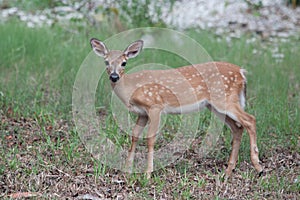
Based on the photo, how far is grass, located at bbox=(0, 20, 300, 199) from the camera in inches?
210

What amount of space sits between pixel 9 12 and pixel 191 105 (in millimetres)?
7582

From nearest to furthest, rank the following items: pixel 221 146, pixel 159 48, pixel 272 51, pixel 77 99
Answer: pixel 221 146
pixel 77 99
pixel 159 48
pixel 272 51

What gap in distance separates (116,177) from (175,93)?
3.42ft

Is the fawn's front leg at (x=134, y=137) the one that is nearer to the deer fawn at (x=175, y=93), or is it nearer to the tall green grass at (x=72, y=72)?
the deer fawn at (x=175, y=93)

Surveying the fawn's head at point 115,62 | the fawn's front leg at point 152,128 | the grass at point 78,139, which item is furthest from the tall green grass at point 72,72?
the fawn's head at point 115,62

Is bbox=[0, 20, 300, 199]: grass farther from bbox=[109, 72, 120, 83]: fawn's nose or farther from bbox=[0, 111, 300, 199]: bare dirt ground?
bbox=[109, 72, 120, 83]: fawn's nose

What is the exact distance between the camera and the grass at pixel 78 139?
5324 millimetres

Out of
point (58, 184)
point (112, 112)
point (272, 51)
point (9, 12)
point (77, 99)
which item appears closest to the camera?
point (58, 184)

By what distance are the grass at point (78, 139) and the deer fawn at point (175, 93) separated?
295mm

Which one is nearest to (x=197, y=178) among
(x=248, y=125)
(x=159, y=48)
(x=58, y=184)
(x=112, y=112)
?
(x=248, y=125)

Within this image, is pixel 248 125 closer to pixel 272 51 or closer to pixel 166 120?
pixel 166 120

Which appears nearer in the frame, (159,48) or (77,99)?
(77,99)

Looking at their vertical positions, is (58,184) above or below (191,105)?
below

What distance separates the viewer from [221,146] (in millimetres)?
6504
